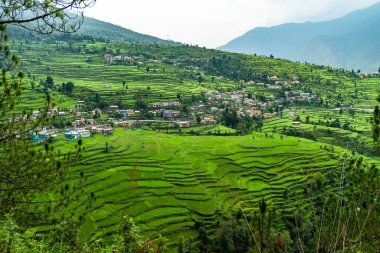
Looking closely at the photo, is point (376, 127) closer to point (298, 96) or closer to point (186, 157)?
point (186, 157)

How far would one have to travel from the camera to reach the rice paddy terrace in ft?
81.8

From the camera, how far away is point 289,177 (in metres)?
33.7

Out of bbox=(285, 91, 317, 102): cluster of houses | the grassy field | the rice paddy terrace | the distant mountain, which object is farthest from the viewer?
the distant mountain

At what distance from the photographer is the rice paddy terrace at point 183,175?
2492 centimetres

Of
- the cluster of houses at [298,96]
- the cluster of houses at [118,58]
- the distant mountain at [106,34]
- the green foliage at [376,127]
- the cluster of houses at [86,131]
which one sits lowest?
the cluster of houses at [86,131]

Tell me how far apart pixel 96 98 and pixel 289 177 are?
33.4 meters

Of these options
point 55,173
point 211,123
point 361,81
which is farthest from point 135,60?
point 55,173

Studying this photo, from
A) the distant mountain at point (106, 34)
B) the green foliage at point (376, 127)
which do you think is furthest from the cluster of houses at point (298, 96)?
the green foliage at point (376, 127)

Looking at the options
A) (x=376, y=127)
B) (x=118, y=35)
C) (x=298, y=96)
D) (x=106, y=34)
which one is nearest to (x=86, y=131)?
(x=376, y=127)

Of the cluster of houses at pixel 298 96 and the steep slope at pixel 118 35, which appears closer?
the cluster of houses at pixel 298 96

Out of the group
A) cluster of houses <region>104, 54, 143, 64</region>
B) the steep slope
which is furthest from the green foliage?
the steep slope

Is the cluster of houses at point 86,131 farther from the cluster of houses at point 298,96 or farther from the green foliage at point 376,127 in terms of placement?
the cluster of houses at point 298,96

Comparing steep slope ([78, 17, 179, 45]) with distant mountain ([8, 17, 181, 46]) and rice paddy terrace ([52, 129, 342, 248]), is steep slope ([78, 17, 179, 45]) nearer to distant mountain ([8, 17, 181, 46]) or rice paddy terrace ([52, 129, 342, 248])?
distant mountain ([8, 17, 181, 46])

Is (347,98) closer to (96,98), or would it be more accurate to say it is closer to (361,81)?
(361,81)
